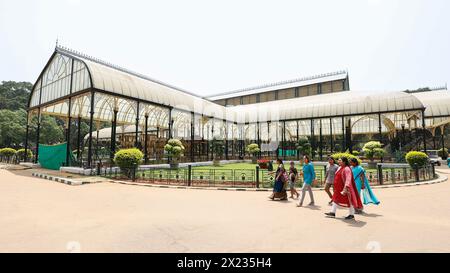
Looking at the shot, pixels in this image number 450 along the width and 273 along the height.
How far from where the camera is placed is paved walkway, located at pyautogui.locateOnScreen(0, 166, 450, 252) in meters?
4.09

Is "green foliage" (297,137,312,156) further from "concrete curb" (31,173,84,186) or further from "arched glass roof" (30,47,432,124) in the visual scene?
"concrete curb" (31,173,84,186)

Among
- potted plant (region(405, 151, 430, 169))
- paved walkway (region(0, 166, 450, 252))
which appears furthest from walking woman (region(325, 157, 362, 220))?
potted plant (region(405, 151, 430, 169))

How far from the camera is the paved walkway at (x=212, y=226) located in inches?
161

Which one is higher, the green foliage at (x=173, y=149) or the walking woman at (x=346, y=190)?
the green foliage at (x=173, y=149)

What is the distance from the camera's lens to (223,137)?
121 ft

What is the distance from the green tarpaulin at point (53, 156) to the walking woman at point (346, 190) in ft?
65.0

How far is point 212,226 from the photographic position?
5312mm

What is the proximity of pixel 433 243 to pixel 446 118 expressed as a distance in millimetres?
38665

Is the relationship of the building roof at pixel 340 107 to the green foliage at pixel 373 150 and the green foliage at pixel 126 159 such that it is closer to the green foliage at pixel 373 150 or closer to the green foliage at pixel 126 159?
the green foliage at pixel 373 150

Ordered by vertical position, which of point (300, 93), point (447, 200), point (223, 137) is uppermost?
point (300, 93)

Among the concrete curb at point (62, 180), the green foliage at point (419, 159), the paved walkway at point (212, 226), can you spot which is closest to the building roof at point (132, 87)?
the concrete curb at point (62, 180)
